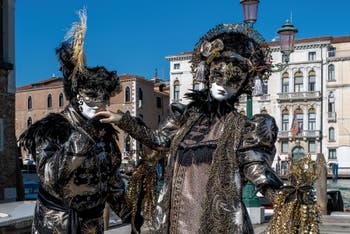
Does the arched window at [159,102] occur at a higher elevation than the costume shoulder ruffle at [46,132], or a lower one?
higher

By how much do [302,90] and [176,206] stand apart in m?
44.2

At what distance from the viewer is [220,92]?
2391 mm

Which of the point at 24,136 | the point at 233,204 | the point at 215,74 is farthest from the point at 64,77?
the point at 233,204

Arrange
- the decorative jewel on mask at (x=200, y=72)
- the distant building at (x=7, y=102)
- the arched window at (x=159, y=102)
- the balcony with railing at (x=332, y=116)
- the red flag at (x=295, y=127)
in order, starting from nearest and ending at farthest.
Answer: the decorative jewel on mask at (x=200, y=72) → the distant building at (x=7, y=102) → the red flag at (x=295, y=127) → the balcony with railing at (x=332, y=116) → the arched window at (x=159, y=102)

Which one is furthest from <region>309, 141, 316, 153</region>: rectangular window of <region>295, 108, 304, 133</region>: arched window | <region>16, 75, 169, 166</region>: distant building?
<region>16, 75, 169, 166</region>: distant building

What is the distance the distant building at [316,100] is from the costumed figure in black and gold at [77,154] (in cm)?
4021

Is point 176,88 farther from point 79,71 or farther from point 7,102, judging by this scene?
point 79,71

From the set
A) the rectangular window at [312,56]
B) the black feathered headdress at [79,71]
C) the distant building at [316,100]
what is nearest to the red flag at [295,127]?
the distant building at [316,100]

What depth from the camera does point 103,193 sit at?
2.78 metres

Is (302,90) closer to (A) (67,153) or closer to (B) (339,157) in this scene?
(B) (339,157)

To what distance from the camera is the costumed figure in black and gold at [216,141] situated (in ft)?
7.31

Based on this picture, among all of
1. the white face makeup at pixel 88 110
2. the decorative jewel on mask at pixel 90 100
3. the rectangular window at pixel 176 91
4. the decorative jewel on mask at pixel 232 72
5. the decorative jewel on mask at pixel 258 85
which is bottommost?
the white face makeup at pixel 88 110

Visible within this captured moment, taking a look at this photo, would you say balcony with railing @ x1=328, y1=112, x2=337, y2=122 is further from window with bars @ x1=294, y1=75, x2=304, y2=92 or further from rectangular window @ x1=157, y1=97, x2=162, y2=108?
rectangular window @ x1=157, y1=97, x2=162, y2=108

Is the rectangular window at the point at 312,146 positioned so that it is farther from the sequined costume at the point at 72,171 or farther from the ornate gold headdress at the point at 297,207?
the ornate gold headdress at the point at 297,207
